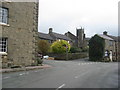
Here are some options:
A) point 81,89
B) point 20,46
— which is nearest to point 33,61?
point 20,46

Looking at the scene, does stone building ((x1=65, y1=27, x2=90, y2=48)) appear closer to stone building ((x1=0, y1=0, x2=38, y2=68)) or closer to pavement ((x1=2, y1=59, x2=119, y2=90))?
stone building ((x1=0, y1=0, x2=38, y2=68))

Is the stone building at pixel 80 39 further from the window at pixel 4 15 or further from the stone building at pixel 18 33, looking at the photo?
the window at pixel 4 15

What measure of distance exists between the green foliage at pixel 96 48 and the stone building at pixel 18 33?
30.6 meters

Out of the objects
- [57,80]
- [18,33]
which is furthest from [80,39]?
[57,80]

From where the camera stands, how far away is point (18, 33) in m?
20.7

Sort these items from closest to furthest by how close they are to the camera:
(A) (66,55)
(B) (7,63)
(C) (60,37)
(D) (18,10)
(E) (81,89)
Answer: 1. (E) (81,89)
2. (B) (7,63)
3. (D) (18,10)
4. (A) (66,55)
5. (C) (60,37)

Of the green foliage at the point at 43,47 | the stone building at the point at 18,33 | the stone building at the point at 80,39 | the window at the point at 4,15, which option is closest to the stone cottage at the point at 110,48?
the green foliage at the point at 43,47

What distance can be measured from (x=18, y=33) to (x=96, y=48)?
3346cm

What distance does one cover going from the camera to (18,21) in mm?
20750

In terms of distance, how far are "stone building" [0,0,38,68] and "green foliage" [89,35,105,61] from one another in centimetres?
3063

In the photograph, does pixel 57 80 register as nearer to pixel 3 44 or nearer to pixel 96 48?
pixel 3 44

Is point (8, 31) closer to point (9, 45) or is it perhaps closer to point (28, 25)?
point (9, 45)

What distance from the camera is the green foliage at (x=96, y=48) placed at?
5072 cm

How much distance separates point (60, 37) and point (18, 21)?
2290 inches
